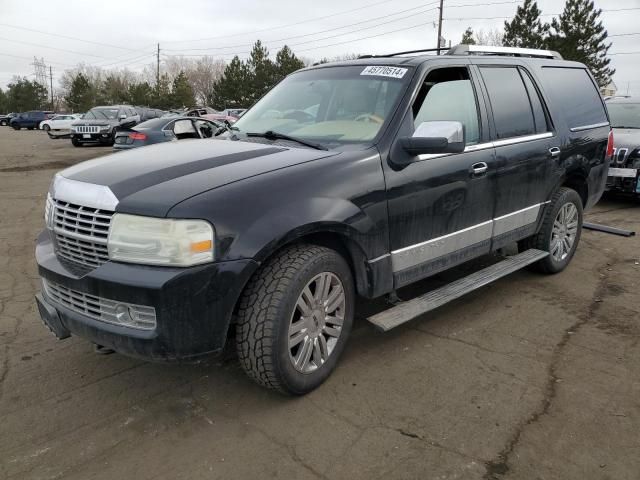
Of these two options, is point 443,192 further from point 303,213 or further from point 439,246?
point 303,213

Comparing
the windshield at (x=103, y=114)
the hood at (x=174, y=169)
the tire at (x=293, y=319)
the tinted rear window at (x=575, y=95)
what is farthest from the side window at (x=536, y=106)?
the windshield at (x=103, y=114)

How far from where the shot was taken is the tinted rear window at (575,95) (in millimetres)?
4895

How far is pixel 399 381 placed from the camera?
324cm

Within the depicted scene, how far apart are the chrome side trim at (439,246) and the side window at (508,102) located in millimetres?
768

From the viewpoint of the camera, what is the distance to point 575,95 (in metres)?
5.16

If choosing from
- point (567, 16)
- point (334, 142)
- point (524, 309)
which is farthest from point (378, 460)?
point (567, 16)

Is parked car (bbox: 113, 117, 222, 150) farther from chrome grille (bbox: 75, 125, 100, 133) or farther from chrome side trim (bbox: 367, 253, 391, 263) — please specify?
chrome side trim (bbox: 367, 253, 391, 263)

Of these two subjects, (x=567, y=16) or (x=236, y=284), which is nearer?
(x=236, y=284)

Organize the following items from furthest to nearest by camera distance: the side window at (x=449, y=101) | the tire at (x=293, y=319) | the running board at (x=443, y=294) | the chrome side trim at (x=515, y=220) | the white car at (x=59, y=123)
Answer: the white car at (x=59, y=123) < the chrome side trim at (x=515, y=220) < the side window at (x=449, y=101) < the running board at (x=443, y=294) < the tire at (x=293, y=319)

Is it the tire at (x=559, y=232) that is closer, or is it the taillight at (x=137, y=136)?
the tire at (x=559, y=232)

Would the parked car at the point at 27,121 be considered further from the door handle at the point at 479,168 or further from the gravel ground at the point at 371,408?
the door handle at the point at 479,168

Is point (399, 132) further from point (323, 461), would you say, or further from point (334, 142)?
point (323, 461)

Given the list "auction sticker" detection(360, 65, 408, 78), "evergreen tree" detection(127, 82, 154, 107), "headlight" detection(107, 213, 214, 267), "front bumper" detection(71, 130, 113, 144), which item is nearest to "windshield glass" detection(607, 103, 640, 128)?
"auction sticker" detection(360, 65, 408, 78)

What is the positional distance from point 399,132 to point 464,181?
0.68 m
